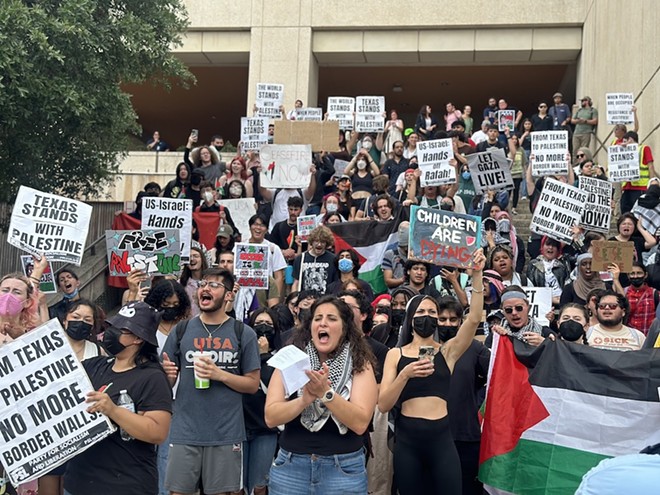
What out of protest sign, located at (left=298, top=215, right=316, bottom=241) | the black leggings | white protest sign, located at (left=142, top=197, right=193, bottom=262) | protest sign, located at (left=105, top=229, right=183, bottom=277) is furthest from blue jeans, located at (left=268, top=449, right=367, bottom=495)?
protest sign, located at (left=298, top=215, right=316, bottom=241)

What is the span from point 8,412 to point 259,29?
20822 millimetres

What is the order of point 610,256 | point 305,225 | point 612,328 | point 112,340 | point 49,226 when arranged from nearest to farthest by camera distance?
1. point 112,340
2. point 612,328
3. point 49,226
4. point 610,256
5. point 305,225

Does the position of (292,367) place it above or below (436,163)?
below

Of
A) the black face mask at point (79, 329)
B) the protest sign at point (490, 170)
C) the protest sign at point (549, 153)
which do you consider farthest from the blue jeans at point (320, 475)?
the protest sign at point (549, 153)

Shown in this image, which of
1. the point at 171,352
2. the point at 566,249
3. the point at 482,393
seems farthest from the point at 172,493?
the point at 566,249

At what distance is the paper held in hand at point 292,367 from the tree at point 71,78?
7.84m

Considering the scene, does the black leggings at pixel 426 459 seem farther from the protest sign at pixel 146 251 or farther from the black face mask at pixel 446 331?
the protest sign at pixel 146 251

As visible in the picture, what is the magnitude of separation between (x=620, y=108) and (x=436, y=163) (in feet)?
11.9

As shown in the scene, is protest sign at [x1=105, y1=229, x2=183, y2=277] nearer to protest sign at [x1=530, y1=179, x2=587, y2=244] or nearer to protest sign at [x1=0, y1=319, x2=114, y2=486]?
protest sign at [x1=530, y1=179, x2=587, y2=244]

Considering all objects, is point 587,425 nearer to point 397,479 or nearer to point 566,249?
point 397,479

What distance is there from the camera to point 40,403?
16.8 ft

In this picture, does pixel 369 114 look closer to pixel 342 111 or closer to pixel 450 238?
pixel 342 111

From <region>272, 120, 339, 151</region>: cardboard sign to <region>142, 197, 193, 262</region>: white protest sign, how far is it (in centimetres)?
421

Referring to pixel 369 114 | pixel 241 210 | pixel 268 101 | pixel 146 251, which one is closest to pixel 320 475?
pixel 146 251
